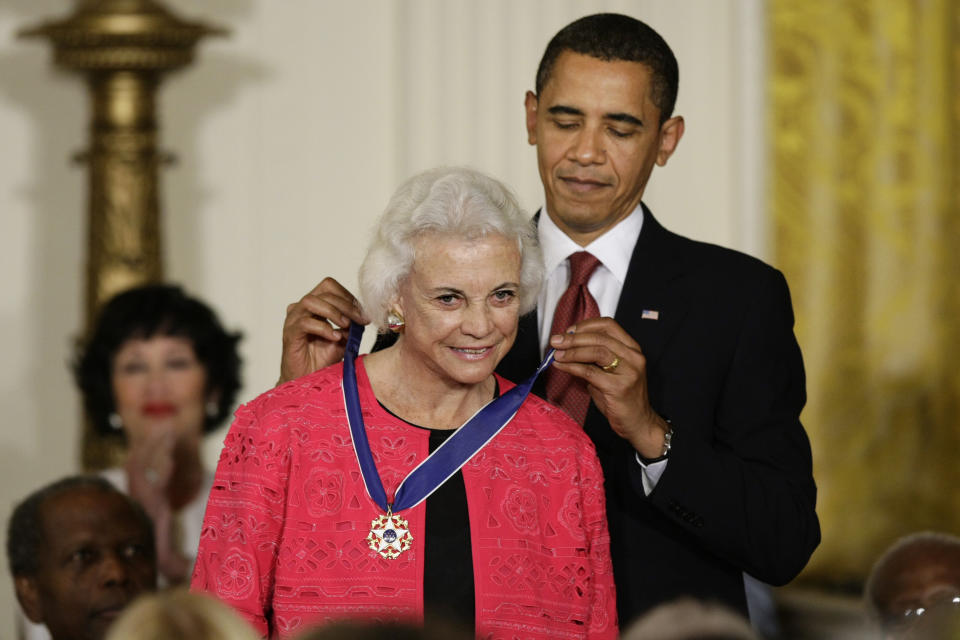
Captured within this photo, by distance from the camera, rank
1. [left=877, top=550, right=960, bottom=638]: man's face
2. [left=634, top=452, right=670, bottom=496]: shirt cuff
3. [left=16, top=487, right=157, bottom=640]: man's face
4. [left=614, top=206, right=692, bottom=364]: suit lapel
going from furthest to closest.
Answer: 1. [left=16, top=487, right=157, bottom=640]: man's face
2. [left=877, top=550, right=960, bottom=638]: man's face
3. [left=614, top=206, right=692, bottom=364]: suit lapel
4. [left=634, top=452, right=670, bottom=496]: shirt cuff

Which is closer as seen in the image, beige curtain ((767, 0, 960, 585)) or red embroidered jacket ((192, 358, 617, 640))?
red embroidered jacket ((192, 358, 617, 640))

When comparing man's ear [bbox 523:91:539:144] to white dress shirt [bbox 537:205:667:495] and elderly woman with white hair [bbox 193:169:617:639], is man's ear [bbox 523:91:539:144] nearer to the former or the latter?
white dress shirt [bbox 537:205:667:495]

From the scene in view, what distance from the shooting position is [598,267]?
3.09 metres

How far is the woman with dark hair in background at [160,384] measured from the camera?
15.7ft

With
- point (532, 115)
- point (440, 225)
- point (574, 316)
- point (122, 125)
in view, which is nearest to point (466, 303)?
point (440, 225)

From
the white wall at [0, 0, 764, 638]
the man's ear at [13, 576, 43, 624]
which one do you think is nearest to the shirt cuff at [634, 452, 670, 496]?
the man's ear at [13, 576, 43, 624]

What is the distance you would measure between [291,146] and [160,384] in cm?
153

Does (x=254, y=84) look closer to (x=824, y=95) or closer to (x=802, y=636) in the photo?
(x=824, y=95)

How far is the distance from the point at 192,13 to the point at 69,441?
1663mm

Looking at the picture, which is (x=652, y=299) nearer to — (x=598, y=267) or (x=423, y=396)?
(x=598, y=267)

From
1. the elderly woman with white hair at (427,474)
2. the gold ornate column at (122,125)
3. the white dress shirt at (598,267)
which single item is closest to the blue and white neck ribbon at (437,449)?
the elderly woman with white hair at (427,474)

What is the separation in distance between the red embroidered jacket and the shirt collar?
406 millimetres

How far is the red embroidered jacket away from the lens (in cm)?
263

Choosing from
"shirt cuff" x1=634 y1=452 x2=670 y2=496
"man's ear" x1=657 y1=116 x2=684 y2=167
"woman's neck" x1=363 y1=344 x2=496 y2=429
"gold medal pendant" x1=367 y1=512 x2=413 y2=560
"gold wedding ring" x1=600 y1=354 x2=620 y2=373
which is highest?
"man's ear" x1=657 y1=116 x2=684 y2=167
